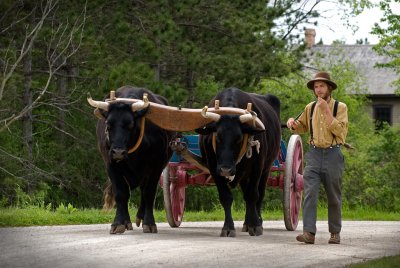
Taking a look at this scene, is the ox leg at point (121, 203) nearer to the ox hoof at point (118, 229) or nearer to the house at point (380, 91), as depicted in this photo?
the ox hoof at point (118, 229)

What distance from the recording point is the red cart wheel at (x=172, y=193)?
54.3 feet

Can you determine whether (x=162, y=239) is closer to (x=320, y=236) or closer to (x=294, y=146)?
(x=320, y=236)

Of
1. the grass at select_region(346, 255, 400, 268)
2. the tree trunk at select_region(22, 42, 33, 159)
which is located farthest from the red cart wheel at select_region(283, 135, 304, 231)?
the tree trunk at select_region(22, 42, 33, 159)

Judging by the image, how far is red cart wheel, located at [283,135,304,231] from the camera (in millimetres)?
16094

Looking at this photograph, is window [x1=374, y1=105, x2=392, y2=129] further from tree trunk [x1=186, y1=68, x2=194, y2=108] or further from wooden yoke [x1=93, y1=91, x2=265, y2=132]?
wooden yoke [x1=93, y1=91, x2=265, y2=132]

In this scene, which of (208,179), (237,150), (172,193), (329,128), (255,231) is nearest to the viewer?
(329,128)

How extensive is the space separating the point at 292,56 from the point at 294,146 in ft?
72.5

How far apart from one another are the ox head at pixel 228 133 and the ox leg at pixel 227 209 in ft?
1.37

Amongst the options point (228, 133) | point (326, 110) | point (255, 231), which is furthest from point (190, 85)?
point (326, 110)

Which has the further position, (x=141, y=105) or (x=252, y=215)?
(x=252, y=215)

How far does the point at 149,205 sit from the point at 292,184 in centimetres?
265

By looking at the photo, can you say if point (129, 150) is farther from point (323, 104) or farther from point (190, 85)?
point (190, 85)

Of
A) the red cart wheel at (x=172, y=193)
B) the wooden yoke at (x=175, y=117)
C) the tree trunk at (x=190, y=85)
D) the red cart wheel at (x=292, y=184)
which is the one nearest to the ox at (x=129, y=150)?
the wooden yoke at (x=175, y=117)

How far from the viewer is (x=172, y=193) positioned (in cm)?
1683
